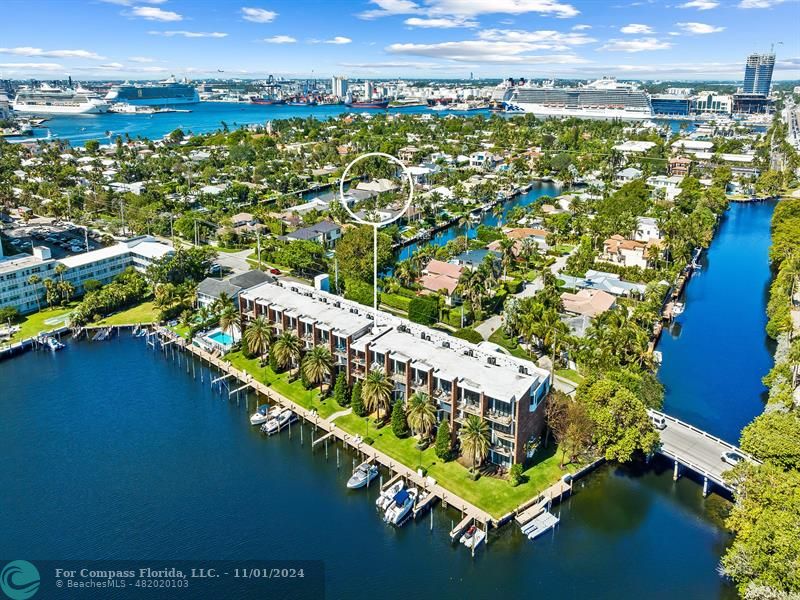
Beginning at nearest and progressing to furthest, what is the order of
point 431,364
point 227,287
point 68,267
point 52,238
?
1. point 431,364
2. point 227,287
3. point 68,267
4. point 52,238

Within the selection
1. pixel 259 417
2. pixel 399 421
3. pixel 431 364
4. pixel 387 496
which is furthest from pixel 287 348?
pixel 387 496

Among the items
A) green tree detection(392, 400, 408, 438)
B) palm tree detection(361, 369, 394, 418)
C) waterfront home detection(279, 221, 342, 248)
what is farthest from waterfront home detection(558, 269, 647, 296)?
waterfront home detection(279, 221, 342, 248)

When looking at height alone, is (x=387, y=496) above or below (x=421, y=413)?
below

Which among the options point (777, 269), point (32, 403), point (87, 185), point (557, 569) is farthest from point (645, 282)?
point (87, 185)

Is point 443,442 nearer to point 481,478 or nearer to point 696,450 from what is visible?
point 481,478

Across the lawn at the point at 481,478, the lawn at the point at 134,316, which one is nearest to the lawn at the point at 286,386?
the lawn at the point at 481,478

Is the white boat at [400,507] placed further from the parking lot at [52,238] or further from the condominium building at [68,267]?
the parking lot at [52,238]
